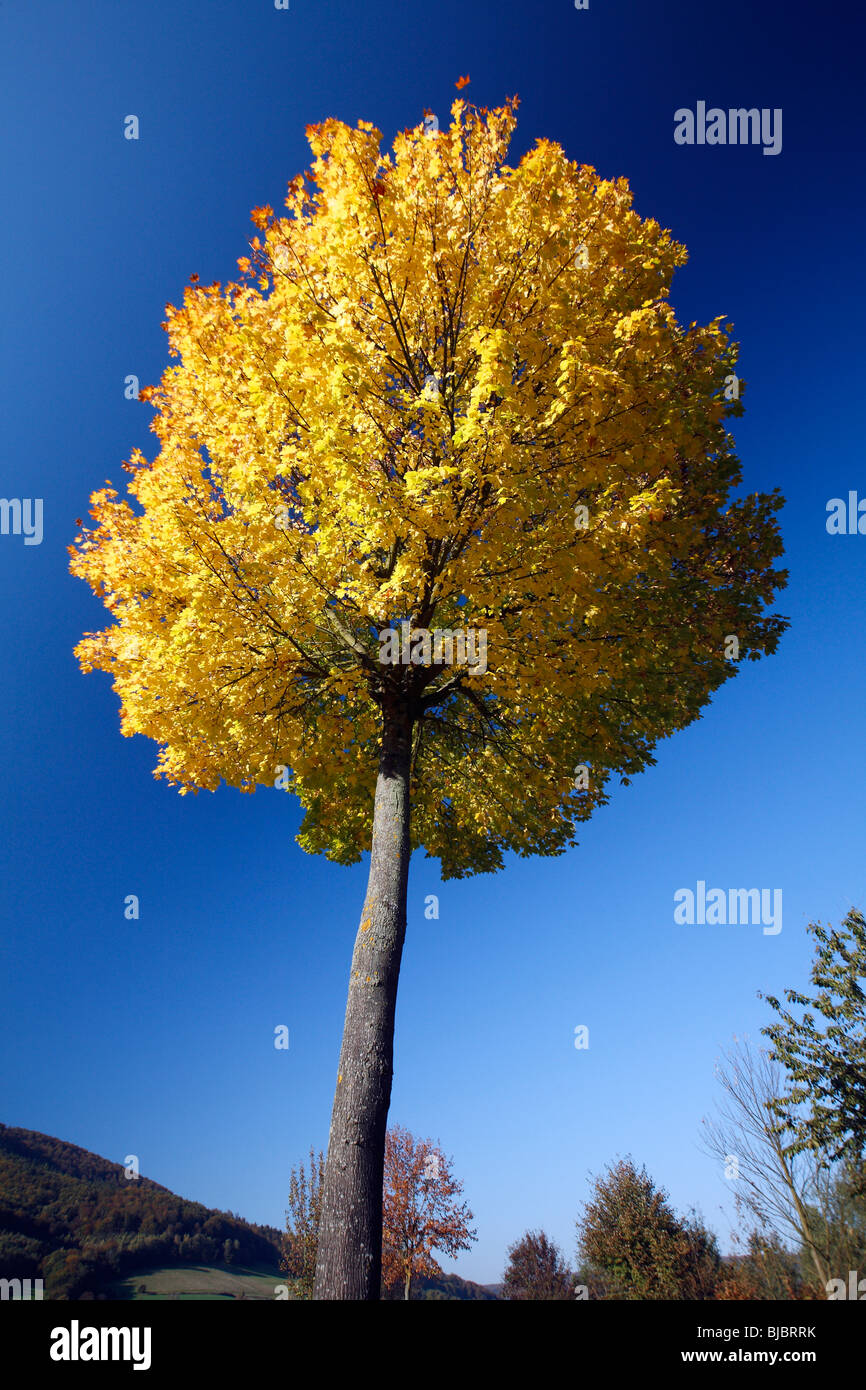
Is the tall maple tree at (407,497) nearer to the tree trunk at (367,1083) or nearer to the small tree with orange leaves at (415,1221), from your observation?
the tree trunk at (367,1083)

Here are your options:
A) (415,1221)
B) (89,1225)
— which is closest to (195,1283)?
(89,1225)

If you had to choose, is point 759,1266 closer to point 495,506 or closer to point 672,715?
point 672,715

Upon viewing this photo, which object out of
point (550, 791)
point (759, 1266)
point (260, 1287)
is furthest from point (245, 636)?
point (260, 1287)

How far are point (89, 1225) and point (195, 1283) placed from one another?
11.7m

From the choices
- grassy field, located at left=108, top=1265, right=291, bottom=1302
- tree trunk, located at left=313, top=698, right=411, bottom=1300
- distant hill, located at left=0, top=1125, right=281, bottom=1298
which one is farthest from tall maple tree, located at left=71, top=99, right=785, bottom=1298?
distant hill, located at left=0, top=1125, right=281, bottom=1298

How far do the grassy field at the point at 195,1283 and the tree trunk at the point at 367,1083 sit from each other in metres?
45.9

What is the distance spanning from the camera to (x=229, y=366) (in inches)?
219

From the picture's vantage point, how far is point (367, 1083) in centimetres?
452

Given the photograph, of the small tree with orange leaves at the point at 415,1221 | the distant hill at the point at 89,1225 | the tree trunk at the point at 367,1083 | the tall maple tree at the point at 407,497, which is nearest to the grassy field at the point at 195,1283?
the distant hill at the point at 89,1225

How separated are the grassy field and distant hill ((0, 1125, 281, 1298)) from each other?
1.42 meters

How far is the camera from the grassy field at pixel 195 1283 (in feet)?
129

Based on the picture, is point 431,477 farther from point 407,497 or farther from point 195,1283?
point 195,1283
